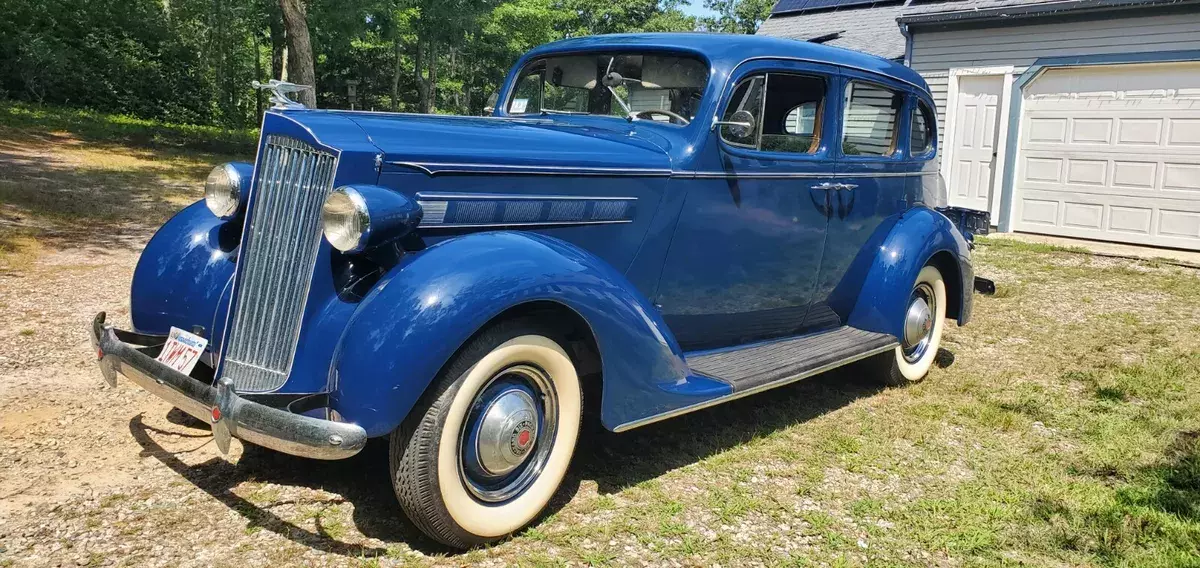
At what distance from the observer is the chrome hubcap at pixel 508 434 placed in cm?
289

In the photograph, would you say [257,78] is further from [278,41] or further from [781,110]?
[781,110]

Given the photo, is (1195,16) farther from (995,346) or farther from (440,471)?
(440,471)

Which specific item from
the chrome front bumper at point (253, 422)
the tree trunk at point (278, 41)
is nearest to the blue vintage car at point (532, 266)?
the chrome front bumper at point (253, 422)

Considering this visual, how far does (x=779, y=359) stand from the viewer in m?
4.16

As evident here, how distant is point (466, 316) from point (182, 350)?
1.22 meters

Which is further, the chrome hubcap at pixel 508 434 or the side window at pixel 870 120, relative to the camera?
the side window at pixel 870 120

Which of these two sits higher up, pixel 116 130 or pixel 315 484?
pixel 116 130

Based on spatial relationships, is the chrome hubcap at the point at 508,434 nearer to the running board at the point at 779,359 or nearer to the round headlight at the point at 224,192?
the running board at the point at 779,359

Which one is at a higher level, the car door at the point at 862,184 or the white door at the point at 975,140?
the white door at the point at 975,140

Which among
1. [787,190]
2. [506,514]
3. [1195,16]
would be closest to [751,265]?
[787,190]

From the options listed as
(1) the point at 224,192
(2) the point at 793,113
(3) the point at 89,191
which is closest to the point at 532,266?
(1) the point at 224,192

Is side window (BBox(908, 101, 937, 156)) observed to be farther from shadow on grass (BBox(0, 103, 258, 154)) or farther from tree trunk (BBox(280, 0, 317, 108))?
shadow on grass (BBox(0, 103, 258, 154))

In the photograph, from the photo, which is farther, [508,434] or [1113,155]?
[1113,155]

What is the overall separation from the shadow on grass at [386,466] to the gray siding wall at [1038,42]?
6.60m
